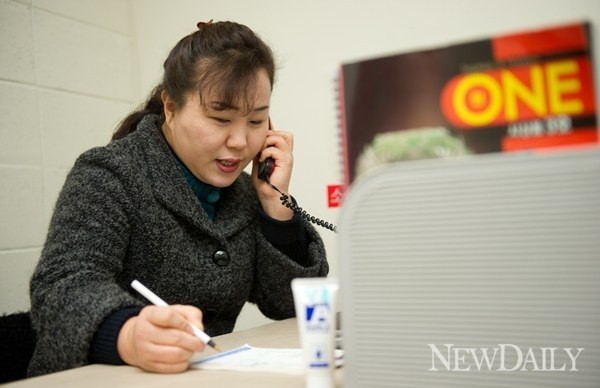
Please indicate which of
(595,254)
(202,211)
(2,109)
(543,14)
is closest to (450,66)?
(543,14)

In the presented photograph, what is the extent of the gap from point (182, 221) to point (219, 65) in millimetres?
333

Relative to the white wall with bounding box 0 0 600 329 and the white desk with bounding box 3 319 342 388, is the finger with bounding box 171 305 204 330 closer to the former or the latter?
the white desk with bounding box 3 319 342 388

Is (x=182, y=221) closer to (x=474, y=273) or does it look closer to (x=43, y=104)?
(x=474, y=273)

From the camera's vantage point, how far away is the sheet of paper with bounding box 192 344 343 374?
27.5 inches

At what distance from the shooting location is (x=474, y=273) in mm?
481

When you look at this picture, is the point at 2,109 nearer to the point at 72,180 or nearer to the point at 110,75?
the point at 110,75

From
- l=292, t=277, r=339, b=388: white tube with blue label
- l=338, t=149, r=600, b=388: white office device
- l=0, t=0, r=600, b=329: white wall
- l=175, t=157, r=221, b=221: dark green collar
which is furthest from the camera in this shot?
l=0, t=0, r=600, b=329: white wall

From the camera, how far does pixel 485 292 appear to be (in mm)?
481

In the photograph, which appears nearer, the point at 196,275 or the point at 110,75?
the point at 196,275

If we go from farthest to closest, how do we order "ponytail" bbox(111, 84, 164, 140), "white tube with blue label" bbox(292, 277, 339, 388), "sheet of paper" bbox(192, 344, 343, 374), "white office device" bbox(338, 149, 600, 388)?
"ponytail" bbox(111, 84, 164, 140)
"sheet of paper" bbox(192, 344, 343, 374)
"white tube with blue label" bbox(292, 277, 339, 388)
"white office device" bbox(338, 149, 600, 388)

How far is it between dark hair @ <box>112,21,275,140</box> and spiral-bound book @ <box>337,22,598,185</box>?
0.63 metres

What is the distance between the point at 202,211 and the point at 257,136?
0.21 m

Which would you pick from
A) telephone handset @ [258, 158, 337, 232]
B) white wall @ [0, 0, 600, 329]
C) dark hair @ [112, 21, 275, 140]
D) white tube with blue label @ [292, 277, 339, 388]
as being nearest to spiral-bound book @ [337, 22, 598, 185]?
white tube with blue label @ [292, 277, 339, 388]

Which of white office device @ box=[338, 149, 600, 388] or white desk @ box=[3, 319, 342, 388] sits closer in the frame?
white office device @ box=[338, 149, 600, 388]
